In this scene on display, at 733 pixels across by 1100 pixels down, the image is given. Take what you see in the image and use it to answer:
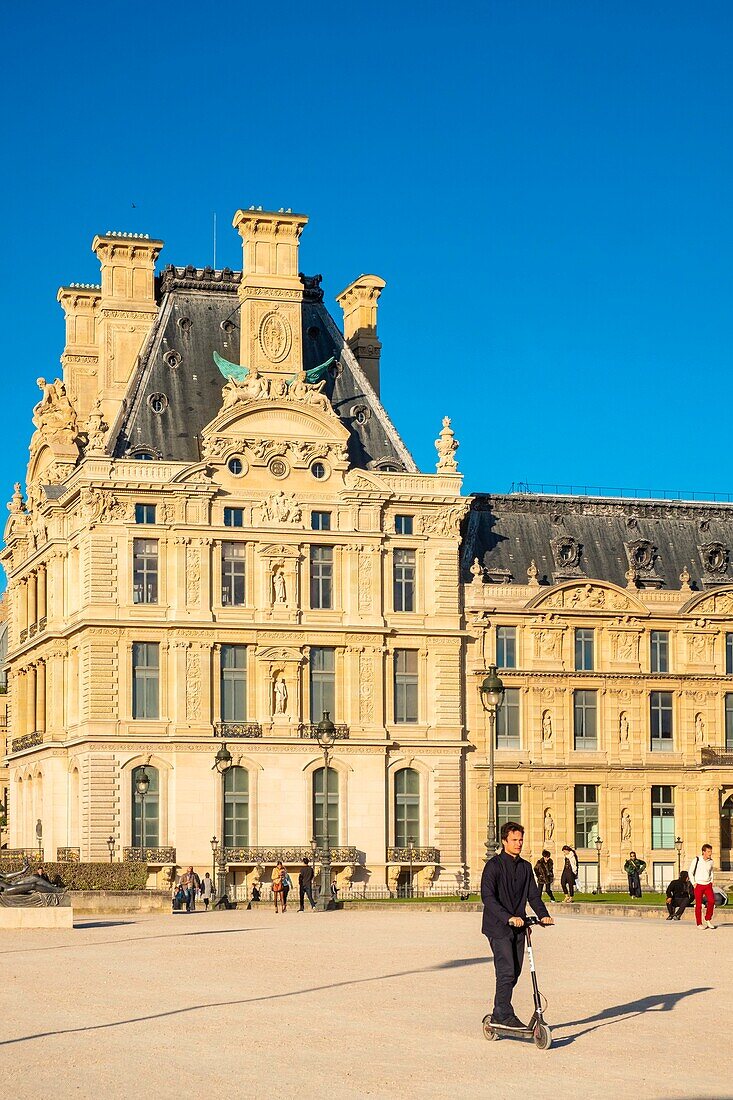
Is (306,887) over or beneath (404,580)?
beneath

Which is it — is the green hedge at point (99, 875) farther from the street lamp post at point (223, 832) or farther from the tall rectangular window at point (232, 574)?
the tall rectangular window at point (232, 574)

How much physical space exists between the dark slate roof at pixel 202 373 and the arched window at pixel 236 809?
12.1 meters

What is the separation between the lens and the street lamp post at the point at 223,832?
58447 mm

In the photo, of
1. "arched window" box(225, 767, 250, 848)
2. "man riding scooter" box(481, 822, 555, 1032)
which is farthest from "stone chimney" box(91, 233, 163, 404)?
"man riding scooter" box(481, 822, 555, 1032)

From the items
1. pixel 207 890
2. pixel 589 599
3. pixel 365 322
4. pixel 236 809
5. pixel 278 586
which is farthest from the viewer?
pixel 365 322

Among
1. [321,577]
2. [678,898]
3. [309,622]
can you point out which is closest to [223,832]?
[309,622]

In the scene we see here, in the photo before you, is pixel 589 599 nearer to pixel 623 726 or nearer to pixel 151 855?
pixel 623 726

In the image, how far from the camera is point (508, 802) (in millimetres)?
77125

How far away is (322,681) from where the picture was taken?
2940 inches

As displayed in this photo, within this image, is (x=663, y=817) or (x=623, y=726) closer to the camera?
(x=663, y=817)

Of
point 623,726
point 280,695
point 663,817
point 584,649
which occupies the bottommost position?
point 663,817

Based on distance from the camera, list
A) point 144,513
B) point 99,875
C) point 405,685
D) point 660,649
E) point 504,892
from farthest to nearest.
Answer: point 660,649 < point 405,685 < point 144,513 < point 99,875 < point 504,892

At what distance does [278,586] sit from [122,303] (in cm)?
1454

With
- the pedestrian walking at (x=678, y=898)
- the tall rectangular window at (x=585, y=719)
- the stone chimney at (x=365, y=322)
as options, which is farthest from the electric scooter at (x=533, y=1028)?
the stone chimney at (x=365, y=322)
